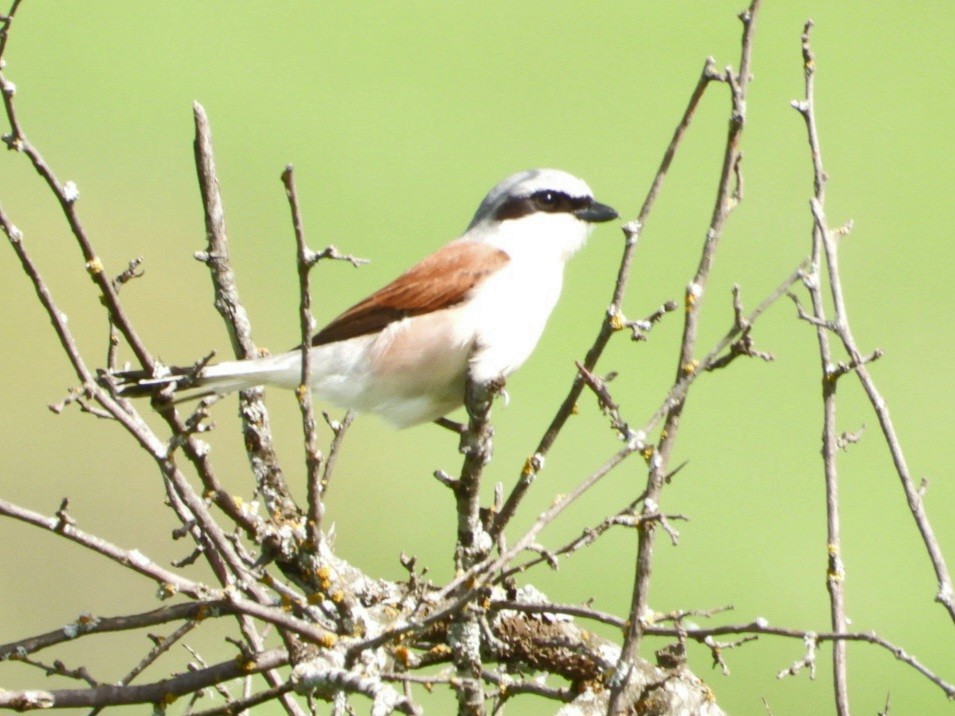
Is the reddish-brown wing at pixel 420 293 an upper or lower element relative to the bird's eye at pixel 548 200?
lower

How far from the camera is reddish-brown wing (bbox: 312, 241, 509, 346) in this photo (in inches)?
136

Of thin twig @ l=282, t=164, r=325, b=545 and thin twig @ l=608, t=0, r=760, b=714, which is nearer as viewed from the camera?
thin twig @ l=282, t=164, r=325, b=545

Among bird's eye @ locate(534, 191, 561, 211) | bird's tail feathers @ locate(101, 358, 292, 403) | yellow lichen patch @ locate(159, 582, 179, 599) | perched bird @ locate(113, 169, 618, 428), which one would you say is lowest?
yellow lichen patch @ locate(159, 582, 179, 599)

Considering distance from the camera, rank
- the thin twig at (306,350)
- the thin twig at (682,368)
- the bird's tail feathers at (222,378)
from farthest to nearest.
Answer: the bird's tail feathers at (222,378), the thin twig at (682,368), the thin twig at (306,350)

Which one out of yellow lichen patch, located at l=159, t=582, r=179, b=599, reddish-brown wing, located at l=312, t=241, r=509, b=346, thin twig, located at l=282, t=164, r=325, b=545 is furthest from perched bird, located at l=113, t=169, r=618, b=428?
thin twig, located at l=282, t=164, r=325, b=545

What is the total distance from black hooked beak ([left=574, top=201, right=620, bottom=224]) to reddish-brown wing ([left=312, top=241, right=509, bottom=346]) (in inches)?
11.7

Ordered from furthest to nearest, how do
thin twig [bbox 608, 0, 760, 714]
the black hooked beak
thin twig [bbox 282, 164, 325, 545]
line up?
the black hooked beak < thin twig [bbox 608, 0, 760, 714] < thin twig [bbox 282, 164, 325, 545]

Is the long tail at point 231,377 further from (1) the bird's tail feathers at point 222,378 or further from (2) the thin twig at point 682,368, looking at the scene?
(2) the thin twig at point 682,368

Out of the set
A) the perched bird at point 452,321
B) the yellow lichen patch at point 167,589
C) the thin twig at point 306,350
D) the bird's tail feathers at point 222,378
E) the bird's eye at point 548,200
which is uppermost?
the bird's eye at point 548,200

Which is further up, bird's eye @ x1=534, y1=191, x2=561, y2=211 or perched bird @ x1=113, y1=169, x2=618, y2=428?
bird's eye @ x1=534, y1=191, x2=561, y2=211

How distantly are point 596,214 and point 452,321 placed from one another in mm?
600

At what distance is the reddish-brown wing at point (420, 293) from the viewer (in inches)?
136

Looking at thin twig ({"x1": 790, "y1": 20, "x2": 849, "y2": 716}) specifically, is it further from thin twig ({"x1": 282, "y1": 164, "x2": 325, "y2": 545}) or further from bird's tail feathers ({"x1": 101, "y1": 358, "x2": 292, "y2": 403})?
bird's tail feathers ({"x1": 101, "y1": 358, "x2": 292, "y2": 403})

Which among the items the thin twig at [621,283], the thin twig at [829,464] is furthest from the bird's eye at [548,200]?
the thin twig at [621,283]
